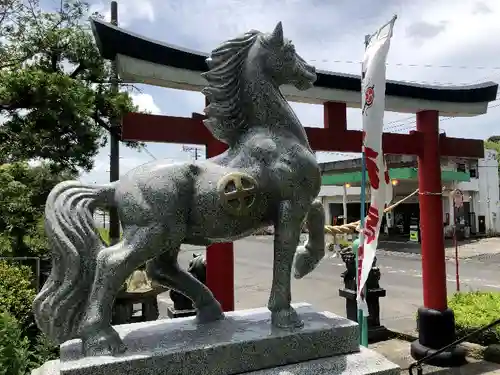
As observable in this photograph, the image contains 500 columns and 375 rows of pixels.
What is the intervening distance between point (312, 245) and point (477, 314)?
3870 mm

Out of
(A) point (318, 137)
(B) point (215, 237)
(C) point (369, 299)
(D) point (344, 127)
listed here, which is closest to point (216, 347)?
(B) point (215, 237)

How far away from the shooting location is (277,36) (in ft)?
6.46

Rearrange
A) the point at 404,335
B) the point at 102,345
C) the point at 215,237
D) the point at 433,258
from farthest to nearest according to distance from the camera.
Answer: the point at 404,335 → the point at 433,258 → the point at 215,237 → the point at 102,345

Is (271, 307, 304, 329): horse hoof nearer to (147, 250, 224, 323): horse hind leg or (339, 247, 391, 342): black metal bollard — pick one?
(147, 250, 224, 323): horse hind leg

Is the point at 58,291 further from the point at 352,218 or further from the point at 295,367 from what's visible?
the point at 352,218

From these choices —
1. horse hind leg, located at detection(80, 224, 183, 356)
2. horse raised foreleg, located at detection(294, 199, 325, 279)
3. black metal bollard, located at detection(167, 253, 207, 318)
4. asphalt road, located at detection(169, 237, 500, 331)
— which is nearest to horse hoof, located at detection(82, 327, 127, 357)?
horse hind leg, located at detection(80, 224, 183, 356)

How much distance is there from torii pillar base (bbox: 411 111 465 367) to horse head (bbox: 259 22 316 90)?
2574 mm

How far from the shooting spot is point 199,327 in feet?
6.45

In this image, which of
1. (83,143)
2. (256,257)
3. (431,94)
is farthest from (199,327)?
(256,257)

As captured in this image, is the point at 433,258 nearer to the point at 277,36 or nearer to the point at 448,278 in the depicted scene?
the point at 277,36

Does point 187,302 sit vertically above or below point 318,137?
below

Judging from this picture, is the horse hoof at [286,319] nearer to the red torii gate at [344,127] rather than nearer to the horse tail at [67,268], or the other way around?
the horse tail at [67,268]

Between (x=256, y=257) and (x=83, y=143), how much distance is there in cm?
1036

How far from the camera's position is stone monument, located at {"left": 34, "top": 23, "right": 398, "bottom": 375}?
5.52 ft
